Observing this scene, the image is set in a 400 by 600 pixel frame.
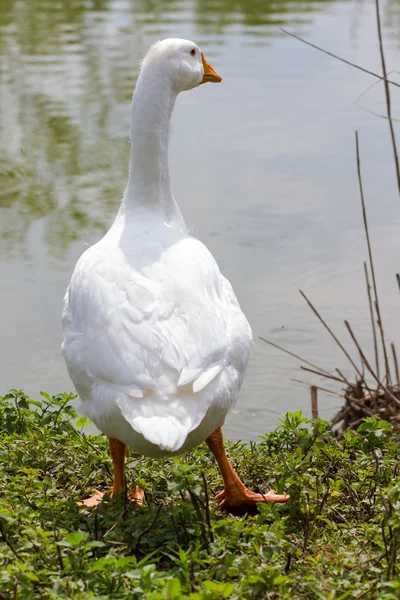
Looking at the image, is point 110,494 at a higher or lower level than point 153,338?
lower

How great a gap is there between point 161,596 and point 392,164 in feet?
24.3

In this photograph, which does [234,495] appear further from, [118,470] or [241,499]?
[118,470]

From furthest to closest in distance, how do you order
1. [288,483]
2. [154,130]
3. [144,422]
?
[154,130] < [288,483] < [144,422]

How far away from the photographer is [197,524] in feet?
11.8

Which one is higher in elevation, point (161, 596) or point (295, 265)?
point (161, 596)

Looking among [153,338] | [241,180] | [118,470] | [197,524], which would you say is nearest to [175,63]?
[153,338]

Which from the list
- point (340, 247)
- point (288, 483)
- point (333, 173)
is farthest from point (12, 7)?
point (288, 483)

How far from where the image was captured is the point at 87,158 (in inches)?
411

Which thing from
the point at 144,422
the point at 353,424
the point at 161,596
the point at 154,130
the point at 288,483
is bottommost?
the point at 353,424

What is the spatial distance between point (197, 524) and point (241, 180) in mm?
6304

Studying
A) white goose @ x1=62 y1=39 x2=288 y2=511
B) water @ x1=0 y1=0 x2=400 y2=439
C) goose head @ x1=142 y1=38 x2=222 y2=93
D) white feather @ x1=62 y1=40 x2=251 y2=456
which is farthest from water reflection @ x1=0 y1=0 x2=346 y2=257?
white feather @ x1=62 y1=40 x2=251 y2=456

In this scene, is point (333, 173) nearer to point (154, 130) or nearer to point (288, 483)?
point (154, 130)

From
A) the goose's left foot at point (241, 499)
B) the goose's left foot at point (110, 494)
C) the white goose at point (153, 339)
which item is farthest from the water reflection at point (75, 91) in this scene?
the goose's left foot at point (241, 499)

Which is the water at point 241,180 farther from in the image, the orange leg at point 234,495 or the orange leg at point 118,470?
the orange leg at point 118,470
